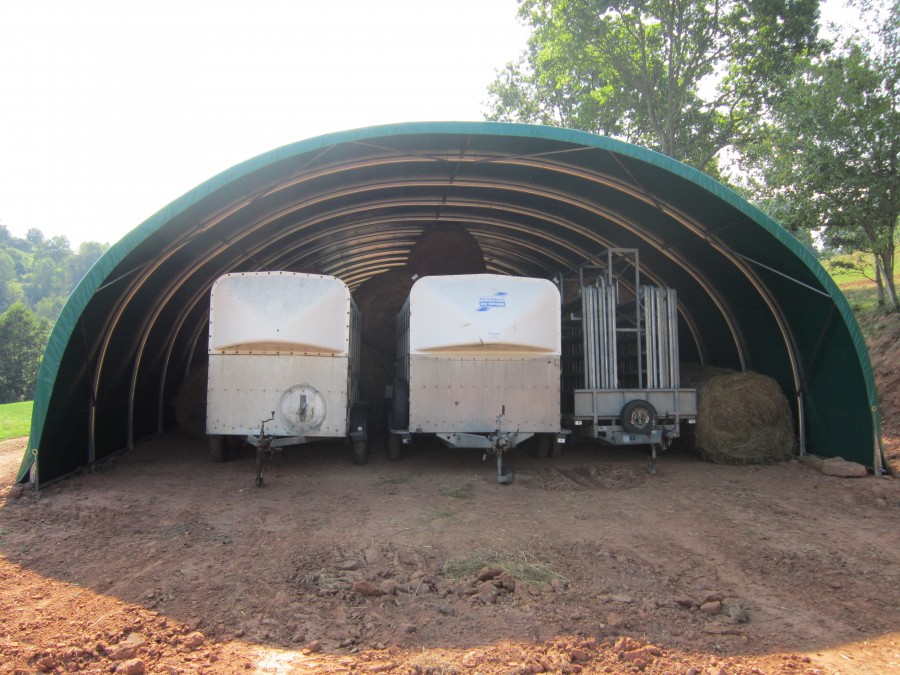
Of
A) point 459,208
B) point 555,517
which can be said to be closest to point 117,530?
point 555,517

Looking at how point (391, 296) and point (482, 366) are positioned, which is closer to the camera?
point (482, 366)

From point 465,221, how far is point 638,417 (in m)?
6.94

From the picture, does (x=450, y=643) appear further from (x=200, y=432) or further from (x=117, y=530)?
(x=200, y=432)

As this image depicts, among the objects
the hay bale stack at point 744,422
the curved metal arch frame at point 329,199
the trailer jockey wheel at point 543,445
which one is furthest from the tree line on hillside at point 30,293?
the hay bale stack at point 744,422

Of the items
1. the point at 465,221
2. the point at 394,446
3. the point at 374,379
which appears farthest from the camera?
the point at 465,221

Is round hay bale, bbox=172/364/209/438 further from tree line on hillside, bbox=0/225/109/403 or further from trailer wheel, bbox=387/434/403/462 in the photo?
tree line on hillside, bbox=0/225/109/403

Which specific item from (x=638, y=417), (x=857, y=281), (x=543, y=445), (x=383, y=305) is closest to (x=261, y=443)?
(x=543, y=445)

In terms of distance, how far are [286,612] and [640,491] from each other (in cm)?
551

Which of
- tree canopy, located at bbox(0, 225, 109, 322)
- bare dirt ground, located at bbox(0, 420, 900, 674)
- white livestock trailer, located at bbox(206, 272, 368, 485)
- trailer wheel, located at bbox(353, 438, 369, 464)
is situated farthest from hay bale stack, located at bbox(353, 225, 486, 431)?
tree canopy, located at bbox(0, 225, 109, 322)

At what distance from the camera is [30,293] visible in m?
131

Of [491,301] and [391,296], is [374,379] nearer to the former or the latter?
[391,296]

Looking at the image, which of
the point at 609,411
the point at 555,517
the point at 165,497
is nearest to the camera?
the point at 555,517

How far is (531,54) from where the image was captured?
31.4m

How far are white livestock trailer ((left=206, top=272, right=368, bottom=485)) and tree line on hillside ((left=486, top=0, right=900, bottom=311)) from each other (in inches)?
504
